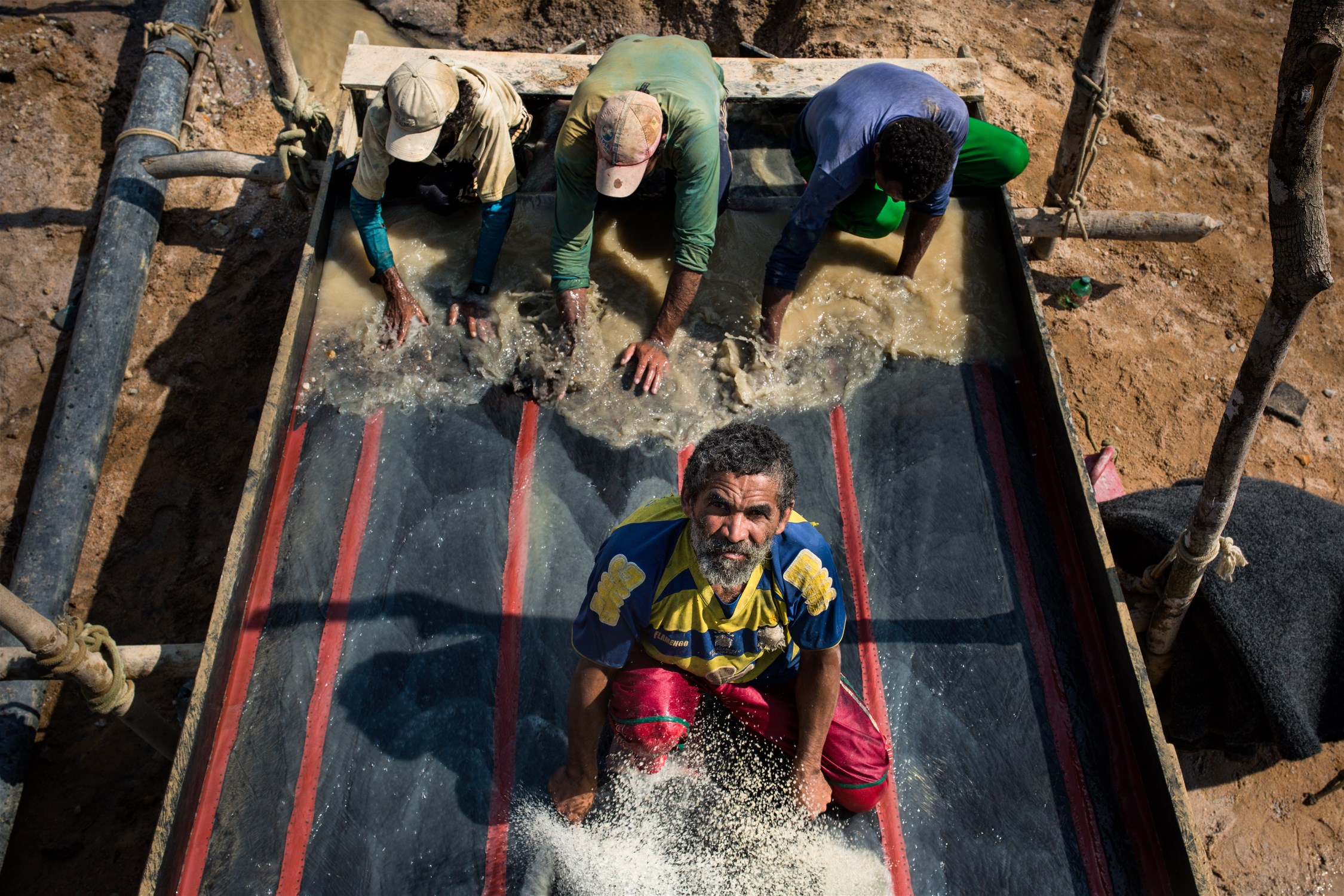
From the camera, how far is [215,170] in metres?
4.68

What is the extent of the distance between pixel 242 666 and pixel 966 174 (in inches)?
146

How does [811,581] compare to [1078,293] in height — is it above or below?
above

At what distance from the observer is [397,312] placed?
3877mm

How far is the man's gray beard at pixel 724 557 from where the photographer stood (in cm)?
217

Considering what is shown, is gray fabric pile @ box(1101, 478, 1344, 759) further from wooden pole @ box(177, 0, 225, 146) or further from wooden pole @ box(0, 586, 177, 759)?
wooden pole @ box(177, 0, 225, 146)

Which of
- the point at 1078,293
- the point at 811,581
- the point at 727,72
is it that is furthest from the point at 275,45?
the point at 1078,293

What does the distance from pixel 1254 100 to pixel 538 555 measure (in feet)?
20.3

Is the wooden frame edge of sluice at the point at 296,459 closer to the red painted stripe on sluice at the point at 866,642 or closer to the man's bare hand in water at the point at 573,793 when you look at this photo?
the red painted stripe on sluice at the point at 866,642

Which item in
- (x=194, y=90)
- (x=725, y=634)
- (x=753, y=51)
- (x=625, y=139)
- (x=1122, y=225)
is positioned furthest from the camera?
(x=194, y=90)

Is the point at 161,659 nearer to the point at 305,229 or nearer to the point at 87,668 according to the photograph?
the point at 87,668

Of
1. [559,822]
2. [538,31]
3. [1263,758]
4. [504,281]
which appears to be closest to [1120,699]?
[1263,758]

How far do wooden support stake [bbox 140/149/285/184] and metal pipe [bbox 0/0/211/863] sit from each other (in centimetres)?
36

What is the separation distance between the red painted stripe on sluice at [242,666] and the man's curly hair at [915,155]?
2558mm

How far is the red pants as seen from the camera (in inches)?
102
